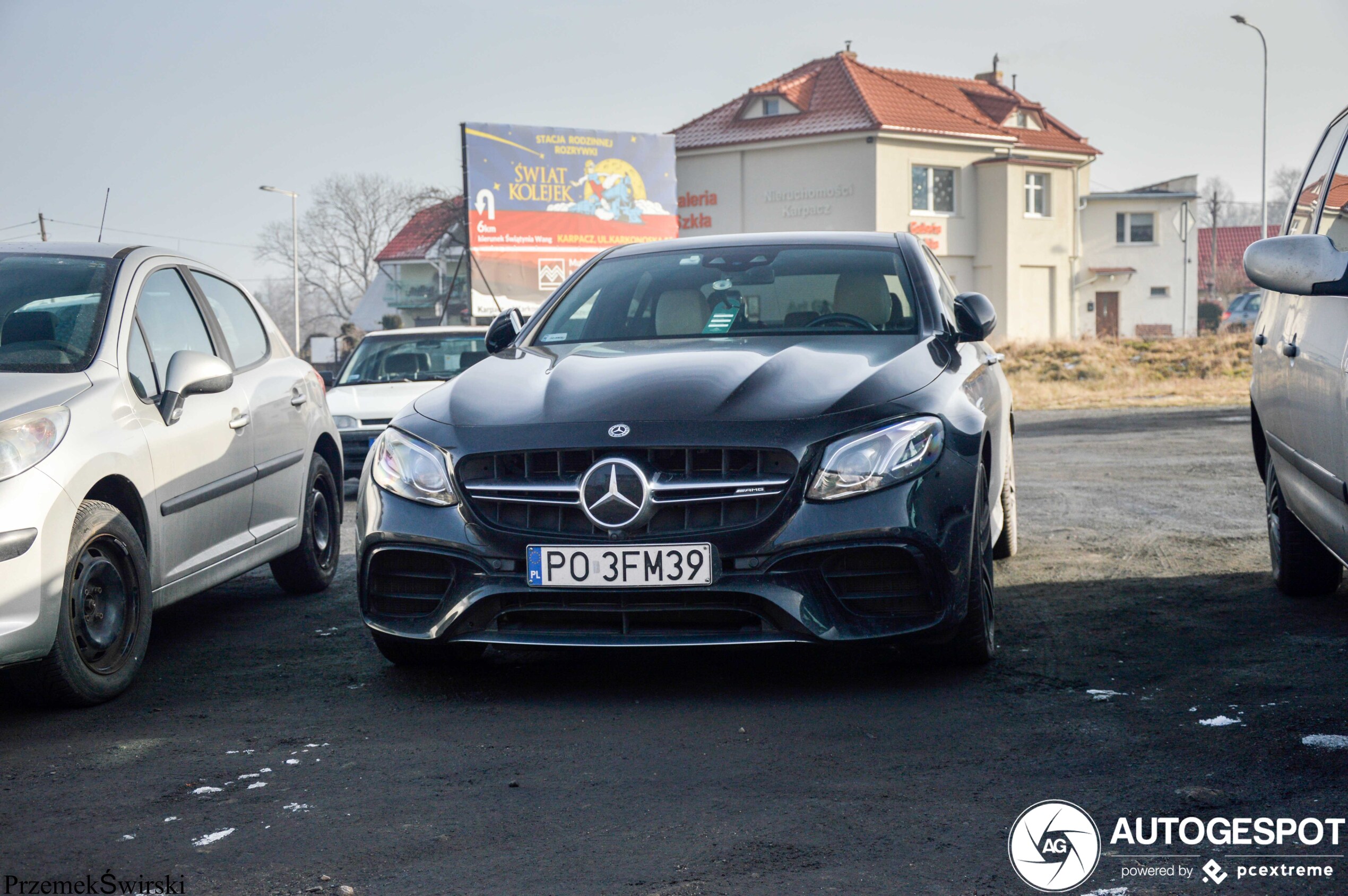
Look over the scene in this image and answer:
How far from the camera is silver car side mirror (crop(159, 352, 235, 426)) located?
16.2 ft

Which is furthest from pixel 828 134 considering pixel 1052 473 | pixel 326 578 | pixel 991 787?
pixel 991 787

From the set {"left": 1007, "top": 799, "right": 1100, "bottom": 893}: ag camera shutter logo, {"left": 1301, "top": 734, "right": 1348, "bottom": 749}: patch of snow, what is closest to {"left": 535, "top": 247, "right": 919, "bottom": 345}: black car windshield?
{"left": 1301, "top": 734, "right": 1348, "bottom": 749}: patch of snow

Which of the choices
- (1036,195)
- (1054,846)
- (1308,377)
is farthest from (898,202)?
(1054,846)

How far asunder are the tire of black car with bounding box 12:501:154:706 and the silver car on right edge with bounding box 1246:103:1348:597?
3.58 metres

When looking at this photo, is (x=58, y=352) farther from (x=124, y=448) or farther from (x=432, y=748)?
(x=432, y=748)

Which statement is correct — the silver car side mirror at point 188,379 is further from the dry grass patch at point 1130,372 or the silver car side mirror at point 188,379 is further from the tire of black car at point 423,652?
the dry grass patch at point 1130,372

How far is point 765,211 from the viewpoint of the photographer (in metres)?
46.7

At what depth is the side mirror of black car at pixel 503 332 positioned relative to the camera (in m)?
5.77

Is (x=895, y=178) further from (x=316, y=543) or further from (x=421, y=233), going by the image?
(x=316, y=543)

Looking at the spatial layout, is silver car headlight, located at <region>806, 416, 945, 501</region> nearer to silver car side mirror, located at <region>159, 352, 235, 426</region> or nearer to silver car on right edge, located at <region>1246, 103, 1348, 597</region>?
silver car on right edge, located at <region>1246, 103, 1348, 597</region>

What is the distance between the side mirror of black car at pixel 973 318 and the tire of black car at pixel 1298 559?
4.34ft

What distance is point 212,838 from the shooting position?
309 centimetres

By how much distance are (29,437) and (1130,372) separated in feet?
92.3

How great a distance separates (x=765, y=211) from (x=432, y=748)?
4391 centimetres
